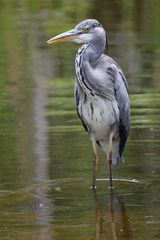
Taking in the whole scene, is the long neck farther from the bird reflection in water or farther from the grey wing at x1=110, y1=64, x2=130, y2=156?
the bird reflection in water

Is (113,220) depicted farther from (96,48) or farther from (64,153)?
(64,153)

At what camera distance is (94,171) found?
855 centimetres

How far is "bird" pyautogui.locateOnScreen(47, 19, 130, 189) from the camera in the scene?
860cm

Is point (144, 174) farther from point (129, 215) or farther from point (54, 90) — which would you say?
point (54, 90)

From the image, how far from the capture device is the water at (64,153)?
723cm

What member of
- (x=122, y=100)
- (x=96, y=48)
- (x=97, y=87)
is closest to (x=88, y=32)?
(x=96, y=48)

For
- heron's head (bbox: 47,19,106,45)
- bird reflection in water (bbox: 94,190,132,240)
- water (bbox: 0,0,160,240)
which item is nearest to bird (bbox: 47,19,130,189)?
heron's head (bbox: 47,19,106,45)

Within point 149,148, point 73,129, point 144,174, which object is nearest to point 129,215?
point 144,174

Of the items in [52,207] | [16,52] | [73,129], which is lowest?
[16,52]

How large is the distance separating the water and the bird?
0.39 meters

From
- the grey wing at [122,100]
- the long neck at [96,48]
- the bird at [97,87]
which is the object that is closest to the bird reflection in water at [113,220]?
the bird at [97,87]

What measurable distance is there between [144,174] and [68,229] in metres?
1.88

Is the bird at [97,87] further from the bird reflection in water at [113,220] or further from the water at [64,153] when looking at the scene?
the bird reflection in water at [113,220]

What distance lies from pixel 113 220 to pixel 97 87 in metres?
1.68
